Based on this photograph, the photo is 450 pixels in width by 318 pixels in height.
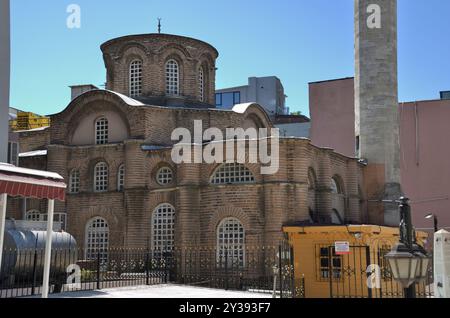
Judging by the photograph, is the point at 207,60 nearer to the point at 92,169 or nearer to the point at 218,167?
the point at 92,169

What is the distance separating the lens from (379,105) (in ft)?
100

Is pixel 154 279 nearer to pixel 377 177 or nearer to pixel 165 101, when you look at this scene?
pixel 165 101

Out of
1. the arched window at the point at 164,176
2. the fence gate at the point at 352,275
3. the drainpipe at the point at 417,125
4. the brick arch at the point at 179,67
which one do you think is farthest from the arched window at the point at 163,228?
the drainpipe at the point at 417,125

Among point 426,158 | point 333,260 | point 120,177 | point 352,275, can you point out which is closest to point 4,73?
point 333,260

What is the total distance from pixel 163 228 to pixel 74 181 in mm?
5594

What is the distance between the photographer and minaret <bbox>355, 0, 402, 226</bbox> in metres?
30.4

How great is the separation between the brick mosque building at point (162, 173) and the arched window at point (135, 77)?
0.17 ft

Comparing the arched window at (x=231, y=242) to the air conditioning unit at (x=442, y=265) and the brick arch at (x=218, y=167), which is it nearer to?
the brick arch at (x=218, y=167)

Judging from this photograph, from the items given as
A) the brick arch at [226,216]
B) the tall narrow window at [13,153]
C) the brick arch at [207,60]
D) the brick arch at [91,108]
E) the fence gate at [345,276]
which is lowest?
the fence gate at [345,276]

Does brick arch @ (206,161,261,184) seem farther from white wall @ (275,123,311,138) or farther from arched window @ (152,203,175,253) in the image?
white wall @ (275,123,311,138)

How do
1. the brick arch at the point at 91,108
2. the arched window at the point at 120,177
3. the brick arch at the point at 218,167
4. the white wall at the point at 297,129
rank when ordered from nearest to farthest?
the brick arch at the point at 218,167, the arched window at the point at 120,177, the brick arch at the point at 91,108, the white wall at the point at 297,129

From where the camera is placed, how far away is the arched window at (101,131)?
2889cm

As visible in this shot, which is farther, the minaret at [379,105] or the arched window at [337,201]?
the minaret at [379,105]
